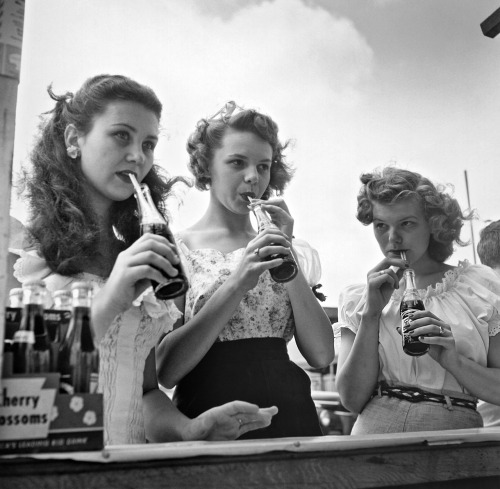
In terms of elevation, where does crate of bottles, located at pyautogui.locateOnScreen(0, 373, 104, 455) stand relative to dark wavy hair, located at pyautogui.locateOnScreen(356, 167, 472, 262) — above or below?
below

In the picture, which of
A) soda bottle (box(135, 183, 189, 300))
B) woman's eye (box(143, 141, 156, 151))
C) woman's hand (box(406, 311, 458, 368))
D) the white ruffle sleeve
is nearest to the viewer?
soda bottle (box(135, 183, 189, 300))

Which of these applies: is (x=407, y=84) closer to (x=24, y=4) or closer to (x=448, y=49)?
(x=448, y=49)

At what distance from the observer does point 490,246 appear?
93.7 inches

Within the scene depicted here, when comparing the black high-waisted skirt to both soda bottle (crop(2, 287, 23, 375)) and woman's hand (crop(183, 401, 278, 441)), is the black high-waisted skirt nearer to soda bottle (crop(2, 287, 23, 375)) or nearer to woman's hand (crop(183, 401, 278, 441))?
woman's hand (crop(183, 401, 278, 441))

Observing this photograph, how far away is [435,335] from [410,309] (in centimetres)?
11

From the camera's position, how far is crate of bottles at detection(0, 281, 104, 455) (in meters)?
0.69

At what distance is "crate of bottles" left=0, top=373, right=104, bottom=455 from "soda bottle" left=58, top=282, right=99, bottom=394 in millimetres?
29

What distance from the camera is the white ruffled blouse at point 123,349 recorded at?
3.47ft

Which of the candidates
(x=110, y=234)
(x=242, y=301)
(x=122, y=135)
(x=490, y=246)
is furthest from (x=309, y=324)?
(x=490, y=246)

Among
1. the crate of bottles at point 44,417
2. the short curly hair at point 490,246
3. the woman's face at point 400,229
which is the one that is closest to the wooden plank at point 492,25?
the short curly hair at point 490,246

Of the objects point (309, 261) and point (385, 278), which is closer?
point (385, 278)

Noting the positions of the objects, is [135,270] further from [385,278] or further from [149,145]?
[385,278]

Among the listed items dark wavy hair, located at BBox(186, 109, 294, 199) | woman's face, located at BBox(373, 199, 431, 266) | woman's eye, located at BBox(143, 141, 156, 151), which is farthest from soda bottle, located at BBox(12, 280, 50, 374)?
woman's face, located at BBox(373, 199, 431, 266)

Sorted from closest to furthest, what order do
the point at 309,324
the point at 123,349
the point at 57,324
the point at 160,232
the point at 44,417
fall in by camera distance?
the point at 44,417
the point at 57,324
the point at 160,232
the point at 123,349
the point at 309,324
